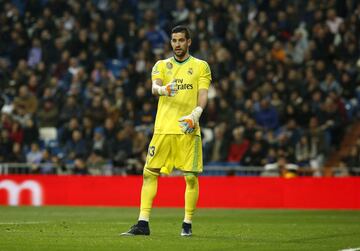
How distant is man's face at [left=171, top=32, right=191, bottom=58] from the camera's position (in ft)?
40.0

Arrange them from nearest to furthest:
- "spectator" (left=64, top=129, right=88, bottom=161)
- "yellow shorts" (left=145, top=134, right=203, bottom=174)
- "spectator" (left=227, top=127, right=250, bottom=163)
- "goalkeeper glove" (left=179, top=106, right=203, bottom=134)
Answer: "goalkeeper glove" (left=179, top=106, right=203, bottom=134) → "yellow shorts" (left=145, top=134, right=203, bottom=174) → "spectator" (left=227, top=127, right=250, bottom=163) → "spectator" (left=64, top=129, right=88, bottom=161)

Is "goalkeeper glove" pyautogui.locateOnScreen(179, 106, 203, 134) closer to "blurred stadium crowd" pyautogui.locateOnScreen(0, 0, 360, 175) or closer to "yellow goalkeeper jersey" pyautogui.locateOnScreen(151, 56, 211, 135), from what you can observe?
"yellow goalkeeper jersey" pyautogui.locateOnScreen(151, 56, 211, 135)

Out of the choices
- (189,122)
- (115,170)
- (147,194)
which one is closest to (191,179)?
(147,194)

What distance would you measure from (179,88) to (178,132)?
57 centimetres

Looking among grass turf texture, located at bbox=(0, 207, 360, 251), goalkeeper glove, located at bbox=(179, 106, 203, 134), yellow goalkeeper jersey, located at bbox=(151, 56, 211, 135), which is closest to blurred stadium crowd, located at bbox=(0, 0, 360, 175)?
grass turf texture, located at bbox=(0, 207, 360, 251)

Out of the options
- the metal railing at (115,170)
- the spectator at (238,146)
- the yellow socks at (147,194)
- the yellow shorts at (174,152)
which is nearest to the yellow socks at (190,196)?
the yellow shorts at (174,152)

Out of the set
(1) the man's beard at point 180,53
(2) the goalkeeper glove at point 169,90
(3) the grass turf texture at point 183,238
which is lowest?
(3) the grass turf texture at point 183,238

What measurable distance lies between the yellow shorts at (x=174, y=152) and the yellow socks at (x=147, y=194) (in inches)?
4.8

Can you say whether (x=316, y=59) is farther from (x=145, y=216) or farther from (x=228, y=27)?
(x=145, y=216)

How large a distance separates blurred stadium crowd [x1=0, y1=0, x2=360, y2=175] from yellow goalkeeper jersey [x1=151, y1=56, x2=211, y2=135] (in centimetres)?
1171

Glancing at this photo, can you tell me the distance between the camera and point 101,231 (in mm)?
12930

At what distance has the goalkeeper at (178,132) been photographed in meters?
12.1

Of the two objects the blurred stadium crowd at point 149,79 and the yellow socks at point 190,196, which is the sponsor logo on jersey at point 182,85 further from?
the blurred stadium crowd at point 149,79

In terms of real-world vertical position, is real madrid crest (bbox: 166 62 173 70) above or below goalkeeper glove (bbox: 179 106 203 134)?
above
